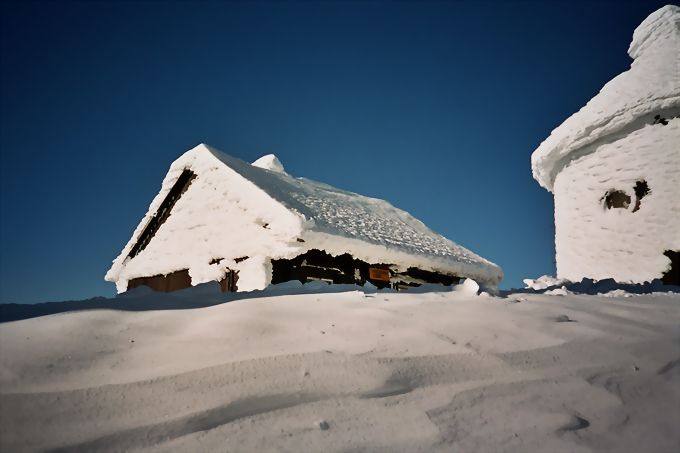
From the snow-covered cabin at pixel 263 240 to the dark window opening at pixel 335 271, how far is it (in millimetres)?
19

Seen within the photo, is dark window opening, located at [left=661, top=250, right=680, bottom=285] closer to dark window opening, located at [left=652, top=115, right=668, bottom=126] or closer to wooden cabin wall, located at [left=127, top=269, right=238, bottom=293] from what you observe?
dark window opening, located at [left=652, top=115, right=668, bottom=126]

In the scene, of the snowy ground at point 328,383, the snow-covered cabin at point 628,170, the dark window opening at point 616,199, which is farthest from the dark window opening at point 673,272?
the snowy ground at point 328,383

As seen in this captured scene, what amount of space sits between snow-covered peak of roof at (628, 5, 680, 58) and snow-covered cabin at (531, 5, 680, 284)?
0.02m

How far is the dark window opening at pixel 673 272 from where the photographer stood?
26.3 feet

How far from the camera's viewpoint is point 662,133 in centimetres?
862

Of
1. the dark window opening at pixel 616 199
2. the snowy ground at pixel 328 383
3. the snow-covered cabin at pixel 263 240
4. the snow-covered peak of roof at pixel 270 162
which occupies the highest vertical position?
the snow-covered peak of roof at pixel 270 162

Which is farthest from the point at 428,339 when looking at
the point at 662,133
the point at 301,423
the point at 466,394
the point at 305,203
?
the point at 662,133

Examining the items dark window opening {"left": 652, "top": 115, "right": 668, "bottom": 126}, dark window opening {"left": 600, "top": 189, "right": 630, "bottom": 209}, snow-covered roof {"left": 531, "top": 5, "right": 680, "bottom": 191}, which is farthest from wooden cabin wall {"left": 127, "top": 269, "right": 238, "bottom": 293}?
dark window opening {"left": 652, "top": 115, "right": 668, "bottom": 126}

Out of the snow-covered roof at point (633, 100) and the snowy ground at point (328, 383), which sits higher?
the snow-covered roof at point (633, 100)

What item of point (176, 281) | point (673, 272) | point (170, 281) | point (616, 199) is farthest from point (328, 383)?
point (616, 199)

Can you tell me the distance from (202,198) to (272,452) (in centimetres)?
808

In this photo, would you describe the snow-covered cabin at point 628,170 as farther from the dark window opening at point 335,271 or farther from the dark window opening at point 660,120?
the dark window opening at point 335,271

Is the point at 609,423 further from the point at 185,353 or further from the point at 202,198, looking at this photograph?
the point at 202,198

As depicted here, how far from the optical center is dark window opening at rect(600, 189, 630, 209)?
9.21 meters
